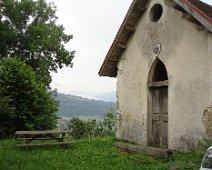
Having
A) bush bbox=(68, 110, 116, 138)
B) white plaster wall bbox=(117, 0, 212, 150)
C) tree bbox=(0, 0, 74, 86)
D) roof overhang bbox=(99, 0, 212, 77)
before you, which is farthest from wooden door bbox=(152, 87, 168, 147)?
tree bbox=(0, 0, 74, 86)

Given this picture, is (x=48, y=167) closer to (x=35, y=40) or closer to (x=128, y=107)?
(x=128, y=107)

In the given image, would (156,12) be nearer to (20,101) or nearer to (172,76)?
(172,76)

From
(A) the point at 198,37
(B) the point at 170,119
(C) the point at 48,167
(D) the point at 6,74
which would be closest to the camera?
(C) the point at 48,167

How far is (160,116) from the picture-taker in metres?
14.2

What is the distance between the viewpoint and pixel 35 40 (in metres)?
33.0

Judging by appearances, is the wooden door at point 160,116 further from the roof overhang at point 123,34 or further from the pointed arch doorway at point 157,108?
the roof overhang at point 123,34

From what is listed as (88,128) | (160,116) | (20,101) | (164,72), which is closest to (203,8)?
(164,72)

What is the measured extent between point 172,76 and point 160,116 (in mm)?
1837

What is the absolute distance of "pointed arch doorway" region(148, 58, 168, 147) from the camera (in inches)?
552

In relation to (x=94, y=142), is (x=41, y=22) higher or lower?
higher

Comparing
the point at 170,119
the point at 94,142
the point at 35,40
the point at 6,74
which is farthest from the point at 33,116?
the point at 35,40

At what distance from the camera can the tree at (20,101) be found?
17.0m

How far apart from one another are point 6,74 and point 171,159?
9.58m

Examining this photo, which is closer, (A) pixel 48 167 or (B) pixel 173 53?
(A) pixel 48 167
